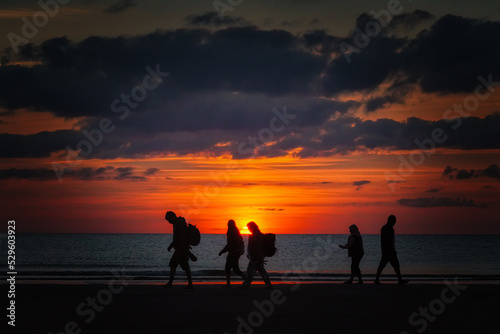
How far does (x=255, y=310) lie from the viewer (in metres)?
12.9

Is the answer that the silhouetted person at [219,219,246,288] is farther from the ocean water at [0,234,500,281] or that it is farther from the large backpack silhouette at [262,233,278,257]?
the ocean water at [0,234,500,281]

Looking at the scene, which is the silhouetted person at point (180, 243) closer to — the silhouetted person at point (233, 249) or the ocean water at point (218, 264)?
the silhouetted person at point (233, 249)

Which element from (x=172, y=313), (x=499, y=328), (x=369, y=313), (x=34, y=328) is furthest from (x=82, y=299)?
(x=499, y=328)

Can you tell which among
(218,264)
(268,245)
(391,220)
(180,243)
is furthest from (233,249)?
(218,264)

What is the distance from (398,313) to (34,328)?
694 cm

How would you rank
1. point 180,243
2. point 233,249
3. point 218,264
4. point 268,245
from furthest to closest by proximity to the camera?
point 218,264
point 233,249
point 268,245
point 180,243

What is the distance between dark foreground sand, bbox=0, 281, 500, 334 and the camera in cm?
1062

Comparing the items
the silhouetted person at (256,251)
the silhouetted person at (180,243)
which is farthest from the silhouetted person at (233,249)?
the silhouetted person at (180,243)

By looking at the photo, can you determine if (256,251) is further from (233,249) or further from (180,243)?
(180,243)

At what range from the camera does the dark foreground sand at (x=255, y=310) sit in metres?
10.6

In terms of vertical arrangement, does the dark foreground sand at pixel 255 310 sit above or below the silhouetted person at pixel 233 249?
below

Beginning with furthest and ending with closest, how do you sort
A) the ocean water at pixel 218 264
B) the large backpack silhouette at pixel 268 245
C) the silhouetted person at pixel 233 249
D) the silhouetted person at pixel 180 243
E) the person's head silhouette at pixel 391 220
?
1. the ocean water at pixel 218 264
2. the person's head silhouette at pixel 391 220
3. the silhouetted person at pixel 233 249
4. the large backpack silhouette at pixel 268 245
5. the silhouetted person at pixel 180 243

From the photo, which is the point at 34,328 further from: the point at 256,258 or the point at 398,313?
the point at 256,258

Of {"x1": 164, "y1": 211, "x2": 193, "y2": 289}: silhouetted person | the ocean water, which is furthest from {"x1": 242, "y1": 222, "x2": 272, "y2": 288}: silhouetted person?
the ocean water
